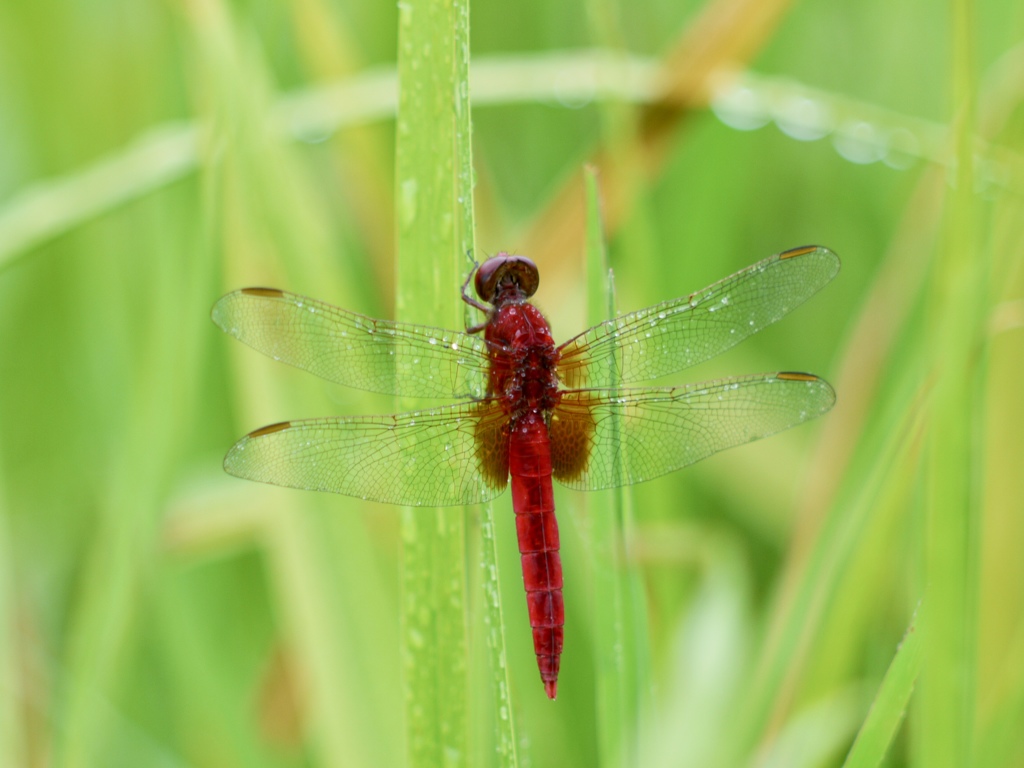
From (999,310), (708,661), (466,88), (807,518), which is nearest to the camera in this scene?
(466,88)

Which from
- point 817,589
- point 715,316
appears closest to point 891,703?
point 817,589

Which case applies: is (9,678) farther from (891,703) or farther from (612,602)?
(891,703)

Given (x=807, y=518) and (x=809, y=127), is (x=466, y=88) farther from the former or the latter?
(x=807, y=518)

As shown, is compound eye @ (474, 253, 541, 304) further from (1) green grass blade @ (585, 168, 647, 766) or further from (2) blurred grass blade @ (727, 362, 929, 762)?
(2) blurred grass blade @ (727, 362, 929, 762)

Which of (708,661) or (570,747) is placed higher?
(708,661)

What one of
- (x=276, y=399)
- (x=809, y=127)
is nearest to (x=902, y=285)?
(x=809, y=127)

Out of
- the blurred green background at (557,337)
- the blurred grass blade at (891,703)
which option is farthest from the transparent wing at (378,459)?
the blurred grass blade at (891,703)

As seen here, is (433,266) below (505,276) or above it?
below

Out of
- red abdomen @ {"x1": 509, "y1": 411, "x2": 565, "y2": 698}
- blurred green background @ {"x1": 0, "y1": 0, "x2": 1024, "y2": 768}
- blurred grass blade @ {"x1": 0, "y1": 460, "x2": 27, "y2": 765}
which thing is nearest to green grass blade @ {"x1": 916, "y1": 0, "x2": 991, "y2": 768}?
blurred green background @ {"x1": 0, "y1": 0, "x2": 1024, "y2": 768}
